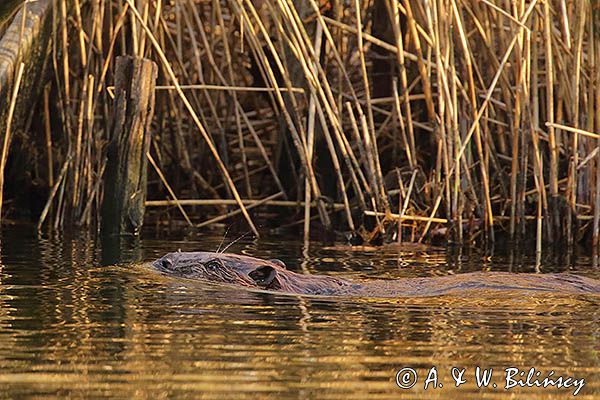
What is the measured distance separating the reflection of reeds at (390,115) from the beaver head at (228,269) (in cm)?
156

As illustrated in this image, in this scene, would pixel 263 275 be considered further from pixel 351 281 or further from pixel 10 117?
pixel 10 117

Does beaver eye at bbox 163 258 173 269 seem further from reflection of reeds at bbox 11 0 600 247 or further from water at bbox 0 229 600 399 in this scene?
reflection of reeds at bbox 11 0 600 247

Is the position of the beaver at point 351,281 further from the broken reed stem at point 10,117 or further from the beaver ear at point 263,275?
the broken reed stem at point 10,117

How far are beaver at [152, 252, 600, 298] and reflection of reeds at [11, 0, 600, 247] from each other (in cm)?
163

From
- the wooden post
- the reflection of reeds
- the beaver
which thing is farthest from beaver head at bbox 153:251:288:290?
the wooden post

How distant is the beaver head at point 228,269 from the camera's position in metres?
4.90

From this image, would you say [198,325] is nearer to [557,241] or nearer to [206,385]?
[206,385]

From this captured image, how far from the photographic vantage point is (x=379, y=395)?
9.53ft

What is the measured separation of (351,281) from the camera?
16.5 feet

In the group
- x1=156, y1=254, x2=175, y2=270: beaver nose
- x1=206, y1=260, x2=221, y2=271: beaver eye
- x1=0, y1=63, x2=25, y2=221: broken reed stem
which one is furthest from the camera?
x1=0, y1=63, x2=25, y2=221: broken reed stem

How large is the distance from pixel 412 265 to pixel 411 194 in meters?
1.31

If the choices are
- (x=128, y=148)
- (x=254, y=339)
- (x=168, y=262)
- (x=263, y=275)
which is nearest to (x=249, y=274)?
(x=263, y=275)

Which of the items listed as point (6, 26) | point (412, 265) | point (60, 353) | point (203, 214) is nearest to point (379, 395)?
point (60, 353)

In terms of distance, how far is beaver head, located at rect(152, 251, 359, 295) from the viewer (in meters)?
4.88
